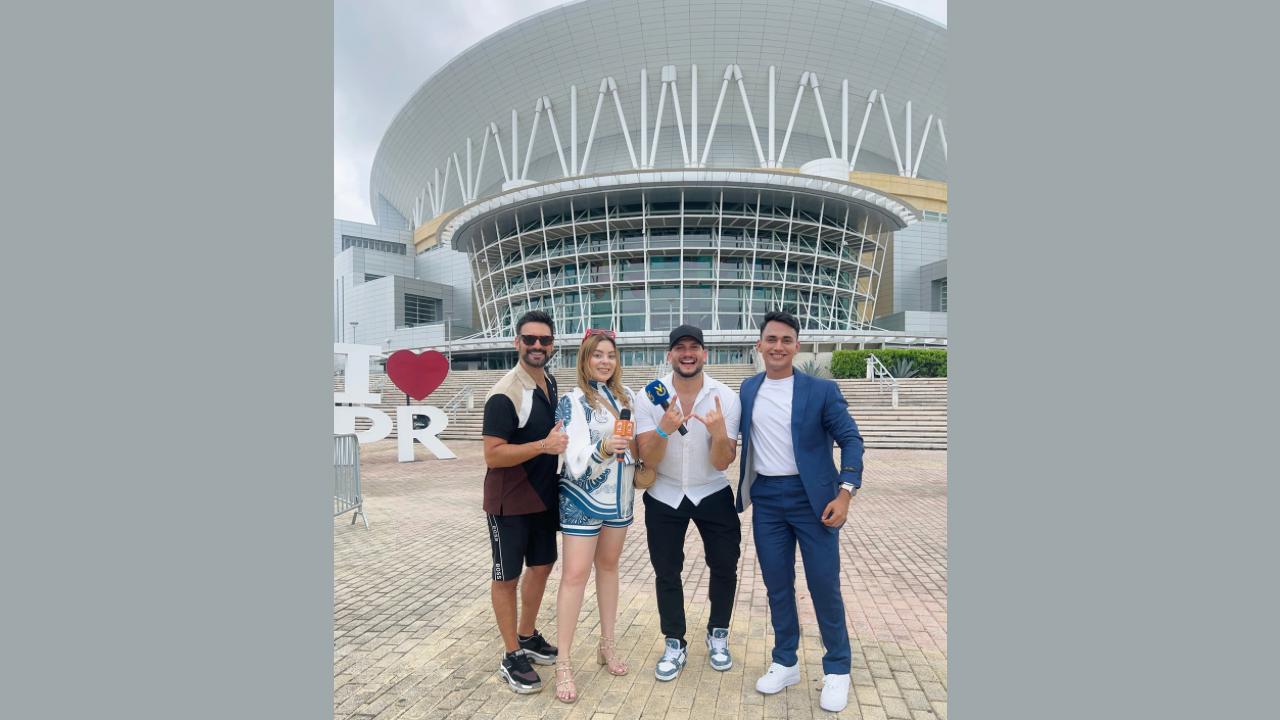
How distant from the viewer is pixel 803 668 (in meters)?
3.80

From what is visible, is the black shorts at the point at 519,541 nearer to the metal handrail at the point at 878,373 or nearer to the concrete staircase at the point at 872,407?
the concrete staircase at the point at 872,407

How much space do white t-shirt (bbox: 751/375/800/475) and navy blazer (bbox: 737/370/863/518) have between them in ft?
0.19

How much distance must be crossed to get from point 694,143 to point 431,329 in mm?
27388

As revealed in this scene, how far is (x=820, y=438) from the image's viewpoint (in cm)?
342

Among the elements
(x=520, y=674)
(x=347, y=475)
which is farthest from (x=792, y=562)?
(x=347, y=475)

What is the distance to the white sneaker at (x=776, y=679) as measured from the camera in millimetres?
3410

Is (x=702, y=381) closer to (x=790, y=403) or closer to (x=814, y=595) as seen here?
(x=790, y=403)

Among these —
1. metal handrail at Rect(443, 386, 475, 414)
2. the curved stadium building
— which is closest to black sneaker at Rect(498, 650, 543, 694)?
metal handrail at Rect(443, 386, 475, 414)

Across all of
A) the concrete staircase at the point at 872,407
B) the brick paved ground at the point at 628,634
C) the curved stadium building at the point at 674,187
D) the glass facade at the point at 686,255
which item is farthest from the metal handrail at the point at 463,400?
the brick paved ground at the point at 628,634

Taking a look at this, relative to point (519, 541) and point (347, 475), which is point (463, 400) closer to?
point (347, 475)

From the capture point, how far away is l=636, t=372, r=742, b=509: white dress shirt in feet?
11.9

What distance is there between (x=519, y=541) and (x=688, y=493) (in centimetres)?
109

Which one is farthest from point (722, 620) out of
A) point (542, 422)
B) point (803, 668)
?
point (542, 422)

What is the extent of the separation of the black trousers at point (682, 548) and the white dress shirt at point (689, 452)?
0.05 meters
